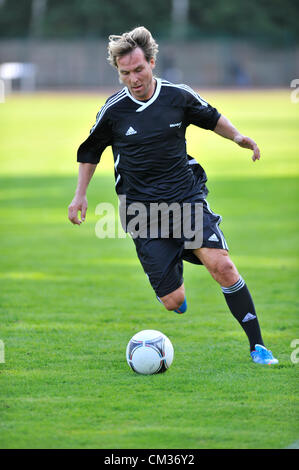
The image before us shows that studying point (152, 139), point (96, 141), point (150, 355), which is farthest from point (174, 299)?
point (96, 141)

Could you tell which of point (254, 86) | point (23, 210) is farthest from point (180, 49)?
point (23, 210)

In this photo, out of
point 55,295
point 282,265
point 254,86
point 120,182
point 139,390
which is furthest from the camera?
point 254,86

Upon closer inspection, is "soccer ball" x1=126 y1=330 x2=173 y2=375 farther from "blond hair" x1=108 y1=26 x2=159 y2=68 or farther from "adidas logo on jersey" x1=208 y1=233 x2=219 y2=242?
"blond hair" x1=108 y1=26 x2=159 y2=68

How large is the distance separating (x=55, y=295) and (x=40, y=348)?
1.83 m

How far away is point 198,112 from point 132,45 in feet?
2.38

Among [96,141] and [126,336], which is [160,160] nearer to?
[96,141]

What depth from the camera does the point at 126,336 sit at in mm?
6297

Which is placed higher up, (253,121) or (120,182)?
(120,182)

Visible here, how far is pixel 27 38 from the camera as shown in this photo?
195 feet

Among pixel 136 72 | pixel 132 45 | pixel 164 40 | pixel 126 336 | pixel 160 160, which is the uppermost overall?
pixel 132 45

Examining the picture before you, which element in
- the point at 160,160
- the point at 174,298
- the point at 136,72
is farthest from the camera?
the point at 174,298

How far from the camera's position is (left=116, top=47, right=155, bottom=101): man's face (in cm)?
538

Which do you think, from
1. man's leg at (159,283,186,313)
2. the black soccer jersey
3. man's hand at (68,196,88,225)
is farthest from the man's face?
man's leg at (159,283,186,313)
